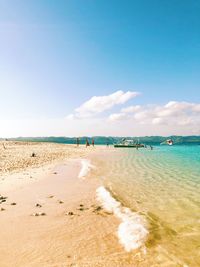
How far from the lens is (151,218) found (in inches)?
431

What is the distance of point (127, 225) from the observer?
989cm

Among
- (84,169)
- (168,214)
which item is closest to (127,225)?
(168,214)

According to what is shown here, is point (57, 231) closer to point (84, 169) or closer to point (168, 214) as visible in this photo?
point (168, 214)

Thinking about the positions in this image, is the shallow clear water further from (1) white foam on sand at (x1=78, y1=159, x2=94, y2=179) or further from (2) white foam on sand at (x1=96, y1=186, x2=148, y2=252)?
(1) white foam on sand at (x1=78, y1=159, x2=94, y2=179)

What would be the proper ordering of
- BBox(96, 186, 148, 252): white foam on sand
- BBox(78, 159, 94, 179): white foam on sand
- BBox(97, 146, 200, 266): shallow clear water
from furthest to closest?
BBox(78, 159, 94, 179): white foam on sand, BBox(96, 186, 148, 252): white foam on sand, BBox(97, 146, 200, 266): shallow clear water

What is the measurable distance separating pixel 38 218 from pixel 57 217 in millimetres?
828

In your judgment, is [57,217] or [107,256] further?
[57,217]

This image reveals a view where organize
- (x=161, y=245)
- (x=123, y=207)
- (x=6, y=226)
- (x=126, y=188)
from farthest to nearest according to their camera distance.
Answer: (x=126, y=188) → (x=123, y=207) → (x=6, y=226) → (x=161, y=245)

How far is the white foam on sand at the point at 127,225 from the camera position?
8188mm

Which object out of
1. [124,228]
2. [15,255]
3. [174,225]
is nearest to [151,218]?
[174,225]

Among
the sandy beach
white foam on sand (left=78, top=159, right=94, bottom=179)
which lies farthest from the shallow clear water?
white foam on sand (left=78, top=159, right=94, bottom=179)

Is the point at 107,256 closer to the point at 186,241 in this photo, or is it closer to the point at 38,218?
the point at 186,241

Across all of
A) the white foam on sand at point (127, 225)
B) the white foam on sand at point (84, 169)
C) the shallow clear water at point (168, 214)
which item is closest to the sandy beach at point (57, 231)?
the white foam on sand at point (127, 225)

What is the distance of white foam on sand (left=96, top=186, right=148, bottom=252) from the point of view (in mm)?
8188
